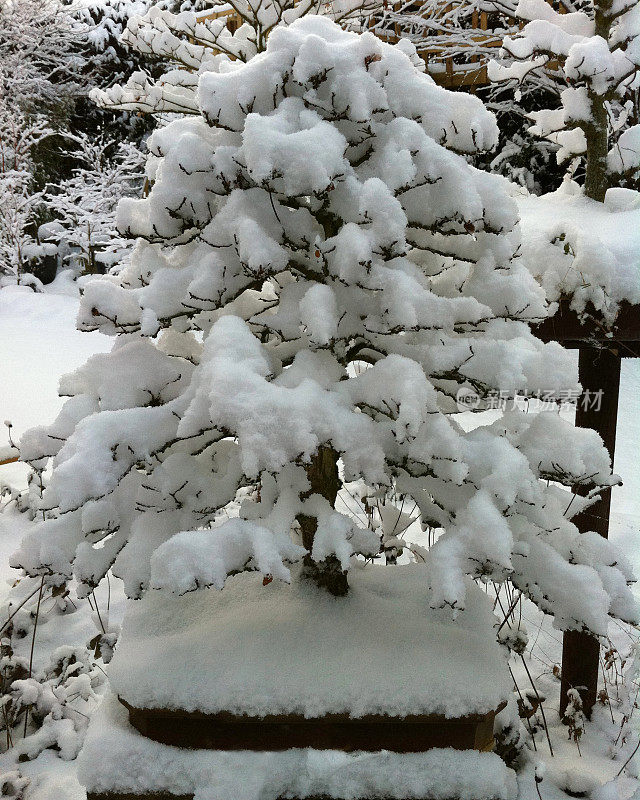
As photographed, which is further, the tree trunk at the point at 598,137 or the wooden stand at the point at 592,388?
the tree trunk at the point at 598,137

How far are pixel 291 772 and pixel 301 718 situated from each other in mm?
155

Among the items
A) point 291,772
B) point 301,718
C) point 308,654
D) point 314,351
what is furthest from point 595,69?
point 291,772

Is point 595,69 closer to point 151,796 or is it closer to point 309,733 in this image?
point 309,733

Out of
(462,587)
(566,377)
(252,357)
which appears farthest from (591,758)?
(252,357)

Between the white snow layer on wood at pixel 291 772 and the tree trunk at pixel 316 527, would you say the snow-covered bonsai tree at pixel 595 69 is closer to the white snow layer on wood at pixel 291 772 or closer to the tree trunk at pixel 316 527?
the tree trunk at pixel 316 527

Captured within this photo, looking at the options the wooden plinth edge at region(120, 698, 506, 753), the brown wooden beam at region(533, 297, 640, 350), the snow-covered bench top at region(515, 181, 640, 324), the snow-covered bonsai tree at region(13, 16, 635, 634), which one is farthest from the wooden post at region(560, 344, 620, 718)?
the wooden plinth edge at region(120, 698, 506, 753)

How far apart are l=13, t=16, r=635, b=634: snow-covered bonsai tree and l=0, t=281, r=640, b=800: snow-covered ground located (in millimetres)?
1209

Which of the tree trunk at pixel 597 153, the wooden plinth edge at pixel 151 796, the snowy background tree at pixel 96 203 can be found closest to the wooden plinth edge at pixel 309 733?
the wooden plinth edge at pixel 151 796

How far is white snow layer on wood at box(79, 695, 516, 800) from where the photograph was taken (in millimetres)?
1547

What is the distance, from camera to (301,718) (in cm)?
154

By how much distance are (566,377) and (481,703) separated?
0.81 metres

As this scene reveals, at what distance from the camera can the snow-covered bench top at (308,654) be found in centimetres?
154

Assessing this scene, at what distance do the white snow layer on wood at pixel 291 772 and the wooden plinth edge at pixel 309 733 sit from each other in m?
0.02

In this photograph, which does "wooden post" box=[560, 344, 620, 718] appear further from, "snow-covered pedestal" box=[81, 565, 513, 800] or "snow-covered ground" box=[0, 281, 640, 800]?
"snow-covered pedestal" box=[81, 565, 513, 800]
